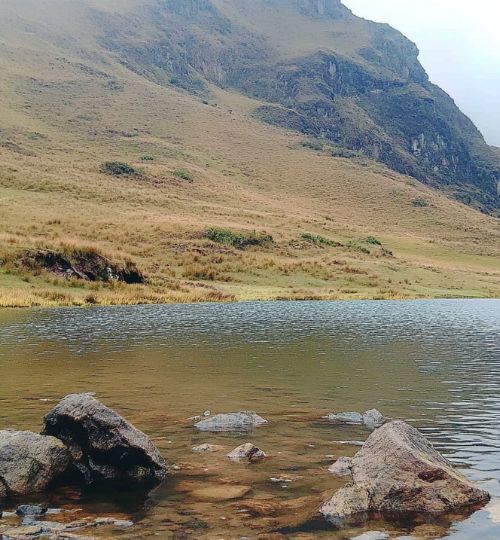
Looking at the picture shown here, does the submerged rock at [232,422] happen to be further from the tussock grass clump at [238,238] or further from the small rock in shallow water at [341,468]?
the tussock grass clump at [238,238]

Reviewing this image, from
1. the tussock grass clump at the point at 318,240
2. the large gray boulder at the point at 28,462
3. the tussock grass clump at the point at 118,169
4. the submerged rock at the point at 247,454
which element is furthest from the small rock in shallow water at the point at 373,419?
the tussock grass clump at the point at 118,169

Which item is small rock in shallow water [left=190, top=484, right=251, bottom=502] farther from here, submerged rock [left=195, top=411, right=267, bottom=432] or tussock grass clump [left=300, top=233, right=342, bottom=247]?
tussock grass clump [left=300, top=233, right=342, bottom=247]

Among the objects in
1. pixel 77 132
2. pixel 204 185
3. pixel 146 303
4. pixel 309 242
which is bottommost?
pixel 146 303

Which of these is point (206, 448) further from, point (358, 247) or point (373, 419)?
point (358, 247)

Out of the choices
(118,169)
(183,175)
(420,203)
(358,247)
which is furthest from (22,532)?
(420,203)

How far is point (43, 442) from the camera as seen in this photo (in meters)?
10.2

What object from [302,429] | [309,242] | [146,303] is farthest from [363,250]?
[302,429]

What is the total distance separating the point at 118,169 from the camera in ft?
427

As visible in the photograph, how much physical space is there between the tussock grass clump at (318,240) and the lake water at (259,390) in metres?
52.1

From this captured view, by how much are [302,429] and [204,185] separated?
12708 cm

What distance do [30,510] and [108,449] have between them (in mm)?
1770

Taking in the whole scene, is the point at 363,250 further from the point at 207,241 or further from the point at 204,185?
the point at 204,185

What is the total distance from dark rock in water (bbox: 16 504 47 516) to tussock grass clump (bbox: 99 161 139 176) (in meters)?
123

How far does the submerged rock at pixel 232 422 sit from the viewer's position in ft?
44.4
